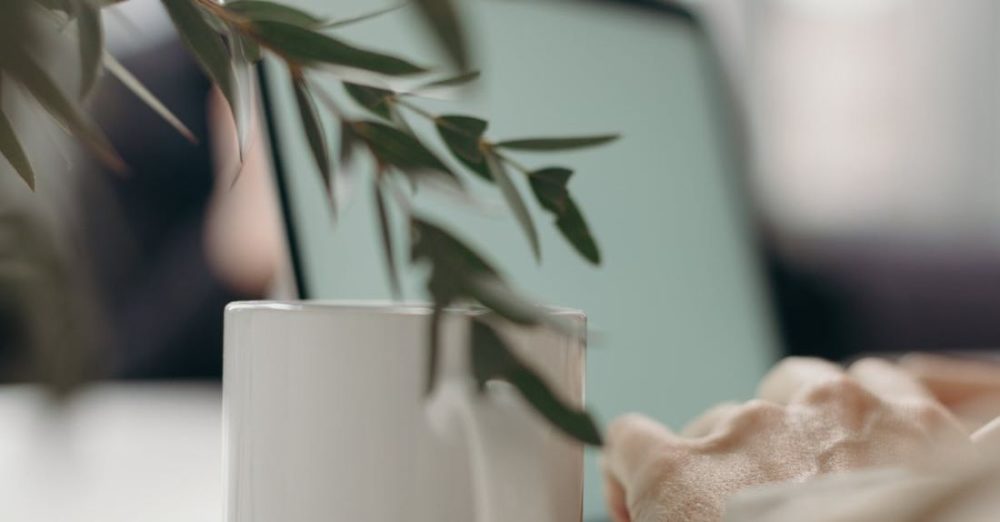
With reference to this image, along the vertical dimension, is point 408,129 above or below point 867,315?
above

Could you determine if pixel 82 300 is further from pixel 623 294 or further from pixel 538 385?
pixel 623 294

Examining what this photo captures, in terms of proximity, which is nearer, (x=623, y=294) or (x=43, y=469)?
(x=43, y=469)

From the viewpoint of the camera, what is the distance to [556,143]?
0.24m

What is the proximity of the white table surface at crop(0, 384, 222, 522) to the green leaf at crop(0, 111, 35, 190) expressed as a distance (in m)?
0.04

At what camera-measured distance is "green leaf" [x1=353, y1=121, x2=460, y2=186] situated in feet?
0.67

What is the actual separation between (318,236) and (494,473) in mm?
265

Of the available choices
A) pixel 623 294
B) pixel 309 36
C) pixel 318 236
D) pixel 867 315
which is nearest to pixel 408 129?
pixel 309 36

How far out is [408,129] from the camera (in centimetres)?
22

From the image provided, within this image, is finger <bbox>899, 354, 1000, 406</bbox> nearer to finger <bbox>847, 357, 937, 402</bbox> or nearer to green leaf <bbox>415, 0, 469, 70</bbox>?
finger <bbox>847, 357, 937, 402</bbox>

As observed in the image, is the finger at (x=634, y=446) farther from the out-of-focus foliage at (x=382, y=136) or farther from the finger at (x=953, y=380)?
the finger at (x=953, y=380)

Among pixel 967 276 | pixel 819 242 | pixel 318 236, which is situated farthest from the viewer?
pixel 819 242

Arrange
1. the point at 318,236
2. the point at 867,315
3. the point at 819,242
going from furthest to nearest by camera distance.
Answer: the point at 819,242
the point at 867,315
the point at 318,236

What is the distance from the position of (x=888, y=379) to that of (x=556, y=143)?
188 mm

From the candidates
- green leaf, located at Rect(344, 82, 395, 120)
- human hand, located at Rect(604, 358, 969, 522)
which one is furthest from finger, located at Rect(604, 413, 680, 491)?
green leaf, located at Rect(344, 82, 395, 120)
